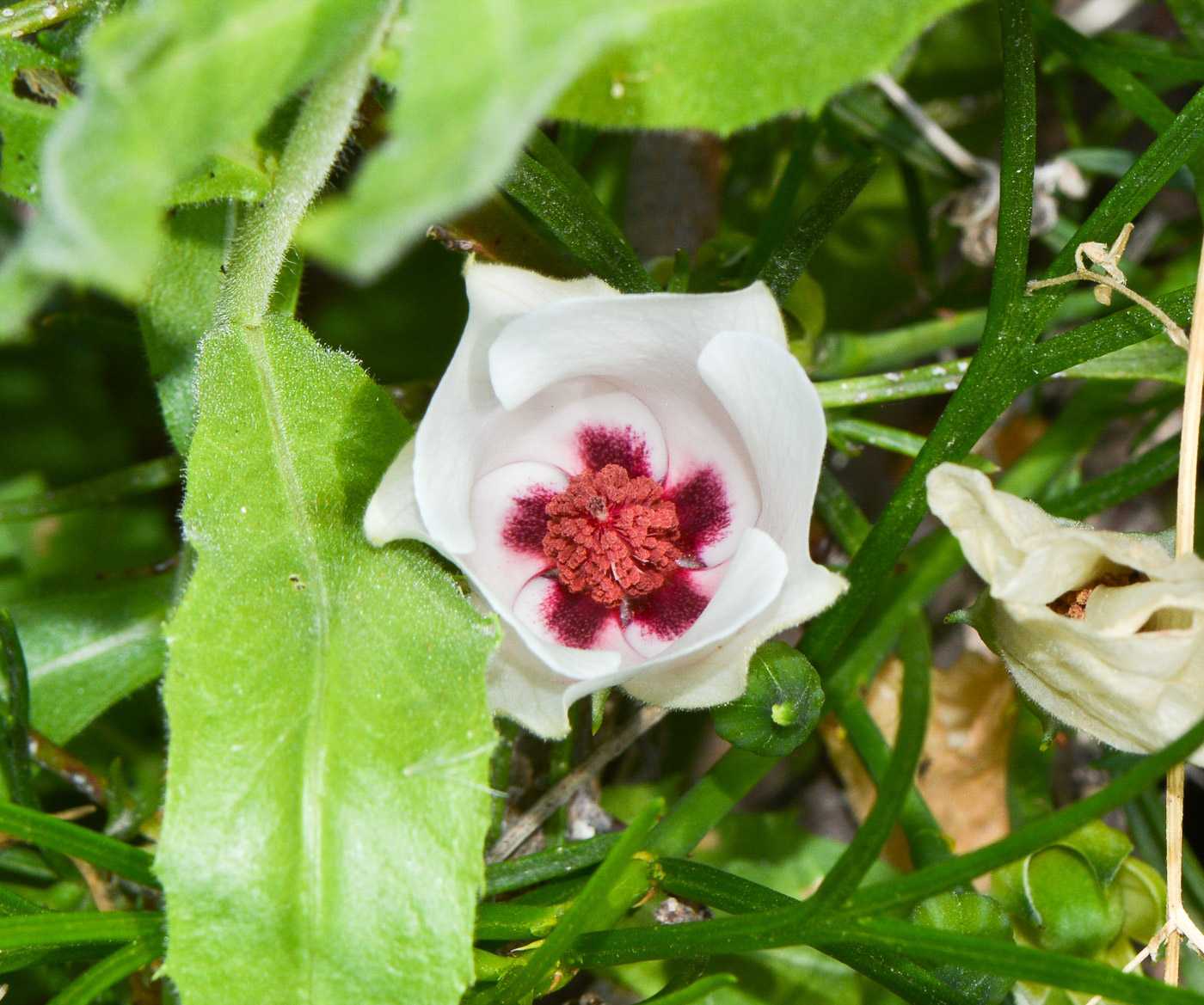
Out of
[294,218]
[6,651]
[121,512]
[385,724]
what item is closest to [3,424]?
[121,512]

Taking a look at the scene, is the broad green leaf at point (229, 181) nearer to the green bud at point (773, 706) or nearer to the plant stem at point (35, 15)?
the plant stem at point (35, 15)

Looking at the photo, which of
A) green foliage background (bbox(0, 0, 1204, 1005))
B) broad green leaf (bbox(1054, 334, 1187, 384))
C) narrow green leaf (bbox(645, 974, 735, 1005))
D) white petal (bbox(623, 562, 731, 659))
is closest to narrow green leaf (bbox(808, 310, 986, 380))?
green foliage background (bbox(0, 0, 1204, 1005))

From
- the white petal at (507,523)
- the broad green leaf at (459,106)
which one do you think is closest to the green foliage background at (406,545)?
the broad green leaf at (459,106)

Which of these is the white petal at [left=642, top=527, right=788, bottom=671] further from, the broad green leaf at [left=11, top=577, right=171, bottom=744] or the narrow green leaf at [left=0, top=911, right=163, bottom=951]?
the broad green leaf at [left=11, top=577, right=171, bottom=744]

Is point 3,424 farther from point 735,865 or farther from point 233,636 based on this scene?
point 735,865

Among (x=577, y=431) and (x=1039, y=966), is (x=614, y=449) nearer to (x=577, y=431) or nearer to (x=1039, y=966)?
(x=577, y=431)

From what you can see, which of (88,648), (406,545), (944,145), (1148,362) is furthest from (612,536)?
(944,145)
